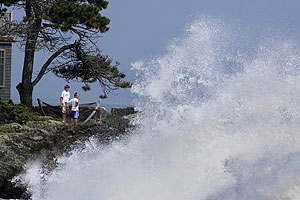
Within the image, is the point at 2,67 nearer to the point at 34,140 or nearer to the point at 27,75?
the point at 27,75

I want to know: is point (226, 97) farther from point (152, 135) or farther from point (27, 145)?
point (27, 145)

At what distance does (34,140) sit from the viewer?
13.4 metres

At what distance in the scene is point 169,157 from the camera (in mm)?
8070

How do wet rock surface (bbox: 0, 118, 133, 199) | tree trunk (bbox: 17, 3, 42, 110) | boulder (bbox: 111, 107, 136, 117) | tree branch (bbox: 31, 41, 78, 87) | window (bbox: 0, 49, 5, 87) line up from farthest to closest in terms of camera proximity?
window (bbox: 0, 49, 5, 87)
boulder (bbox: 111, 107, 136, 117)
tree branch (bbox: 31, 41, 78, 87)
tree trunk (bbox: 17, 3, 42, 110)
wet rock surface (bbox: 0, 118, 133, 199)

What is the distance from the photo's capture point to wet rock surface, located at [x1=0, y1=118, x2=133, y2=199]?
9829 millimetres

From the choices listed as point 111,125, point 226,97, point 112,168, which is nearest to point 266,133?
point 226,97

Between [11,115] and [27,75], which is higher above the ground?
[27,75]

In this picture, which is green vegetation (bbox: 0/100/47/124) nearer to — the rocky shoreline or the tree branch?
the rocky shoreline

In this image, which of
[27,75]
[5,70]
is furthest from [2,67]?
[27,75]

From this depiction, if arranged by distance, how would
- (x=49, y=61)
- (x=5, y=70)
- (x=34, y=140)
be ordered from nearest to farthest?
1. (x=34, y=140)
2. (x=49, y=61)
3. (x=5, y=70)

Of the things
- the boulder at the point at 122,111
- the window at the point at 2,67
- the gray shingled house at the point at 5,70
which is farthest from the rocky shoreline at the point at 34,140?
the window at the point at 2,67

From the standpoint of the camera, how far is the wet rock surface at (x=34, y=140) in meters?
9.83

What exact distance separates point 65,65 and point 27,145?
12334mm

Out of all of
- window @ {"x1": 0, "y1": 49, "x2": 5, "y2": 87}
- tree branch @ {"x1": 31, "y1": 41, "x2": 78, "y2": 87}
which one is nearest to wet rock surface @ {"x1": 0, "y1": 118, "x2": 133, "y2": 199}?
tree branch @ {"x1": 31, "y1": 41, "x2": 78, "y2": 87}
